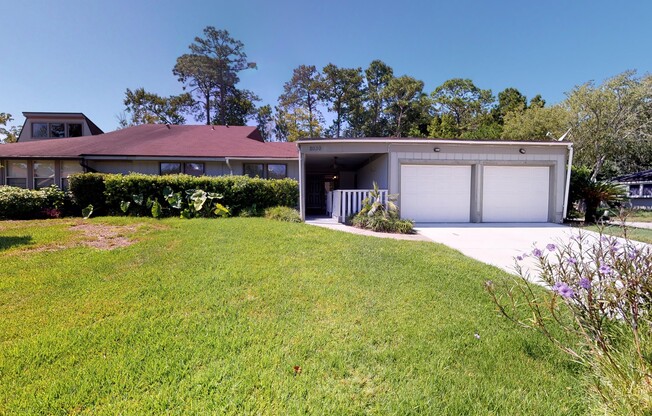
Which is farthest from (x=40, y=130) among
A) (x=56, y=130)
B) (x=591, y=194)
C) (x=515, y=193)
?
(x=591, y=194)

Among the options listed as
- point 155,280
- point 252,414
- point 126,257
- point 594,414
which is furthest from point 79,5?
point 594,414

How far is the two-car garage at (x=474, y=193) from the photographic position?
32.6ft

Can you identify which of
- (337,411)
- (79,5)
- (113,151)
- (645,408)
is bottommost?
(337,411)

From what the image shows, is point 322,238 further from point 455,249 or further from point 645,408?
point 645,408

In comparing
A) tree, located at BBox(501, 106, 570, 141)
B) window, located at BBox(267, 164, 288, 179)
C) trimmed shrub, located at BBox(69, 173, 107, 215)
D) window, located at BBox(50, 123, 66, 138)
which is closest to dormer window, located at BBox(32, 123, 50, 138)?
window, located at BBox(50, 123, 66, 138)

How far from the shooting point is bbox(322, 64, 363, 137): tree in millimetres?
28531

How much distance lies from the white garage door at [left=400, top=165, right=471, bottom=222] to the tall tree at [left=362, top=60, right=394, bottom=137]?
68.3 ft

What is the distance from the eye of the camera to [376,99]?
29.5 m

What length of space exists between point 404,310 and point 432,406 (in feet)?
4.23

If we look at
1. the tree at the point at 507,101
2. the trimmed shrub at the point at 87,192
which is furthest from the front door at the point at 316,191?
the tree at the point at 507,101

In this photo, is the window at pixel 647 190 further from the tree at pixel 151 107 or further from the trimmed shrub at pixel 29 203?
the tree at pixel 151 107

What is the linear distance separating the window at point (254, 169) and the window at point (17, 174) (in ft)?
33.7

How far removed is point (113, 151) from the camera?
1211cm

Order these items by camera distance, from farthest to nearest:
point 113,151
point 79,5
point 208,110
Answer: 1. point 208,110
2. point 113,151
3. point 79,5
